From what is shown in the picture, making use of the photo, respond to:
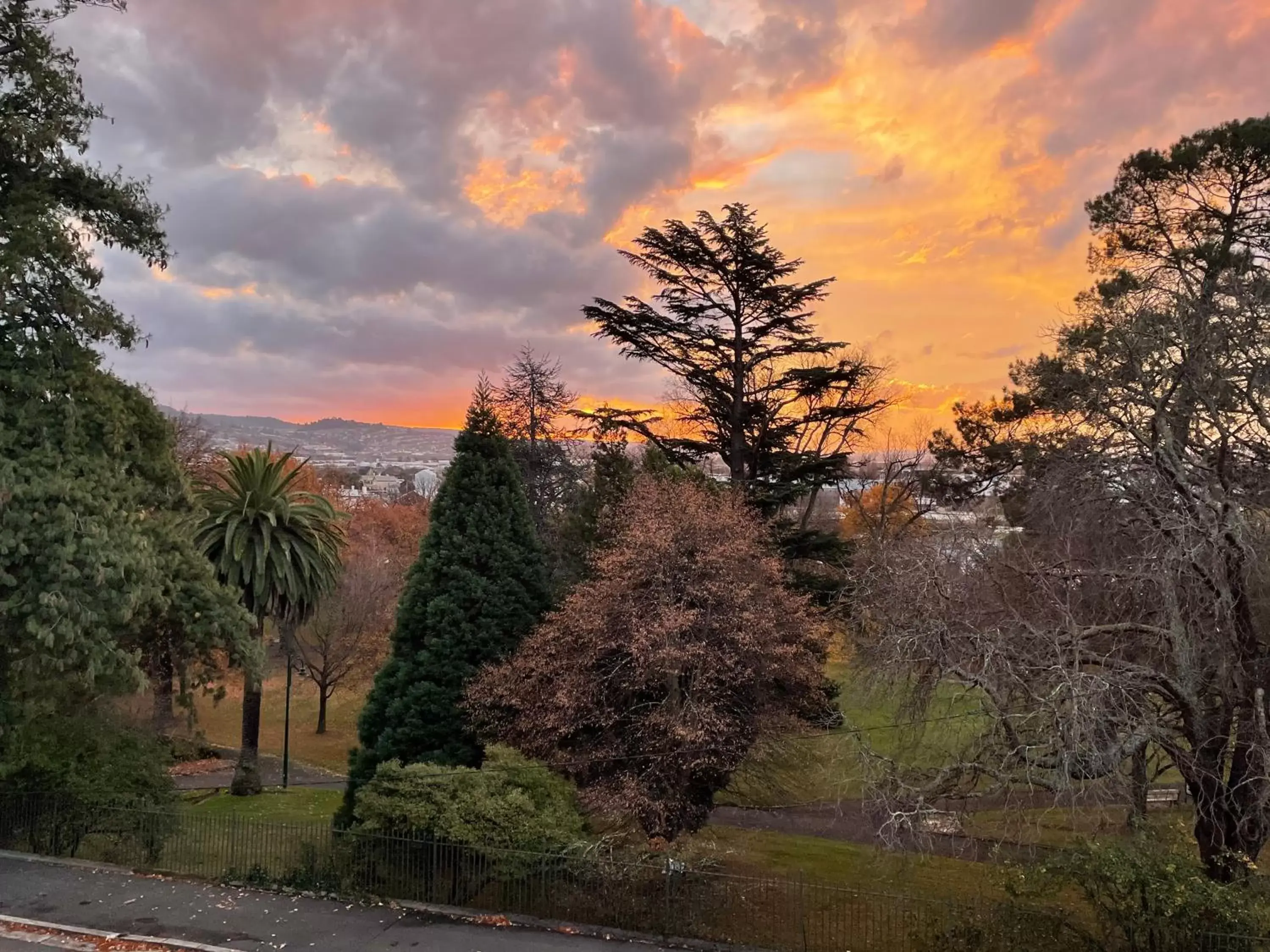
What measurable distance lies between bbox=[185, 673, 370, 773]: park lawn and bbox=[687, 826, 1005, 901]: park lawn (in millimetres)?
15483

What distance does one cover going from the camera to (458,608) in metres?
16.0

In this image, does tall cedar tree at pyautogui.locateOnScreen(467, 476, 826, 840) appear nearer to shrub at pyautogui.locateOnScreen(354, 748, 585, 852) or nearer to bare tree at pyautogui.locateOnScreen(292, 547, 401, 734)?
shrub at pyautogui.locateOnScreen(354, 748, 585, 852)

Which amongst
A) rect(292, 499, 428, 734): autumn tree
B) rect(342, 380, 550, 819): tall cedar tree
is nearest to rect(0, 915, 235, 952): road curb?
rect(342, 380, 550, 819): tall cedar tree

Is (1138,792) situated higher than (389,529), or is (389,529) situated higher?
(389,529)

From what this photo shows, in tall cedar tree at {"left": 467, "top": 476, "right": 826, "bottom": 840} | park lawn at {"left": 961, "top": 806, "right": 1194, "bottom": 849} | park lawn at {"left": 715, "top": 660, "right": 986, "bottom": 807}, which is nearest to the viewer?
park lawn at {"left": 961, "top": 806, "right": 1194, "bottom": 849}

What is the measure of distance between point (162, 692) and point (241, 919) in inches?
662

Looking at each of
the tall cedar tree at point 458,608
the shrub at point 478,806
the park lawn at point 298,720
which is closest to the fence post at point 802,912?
Answer: the shrub at point 478,806

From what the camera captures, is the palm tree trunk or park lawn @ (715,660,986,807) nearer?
park lawn @ (715,660,986,807)

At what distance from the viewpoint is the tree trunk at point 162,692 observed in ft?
51.7

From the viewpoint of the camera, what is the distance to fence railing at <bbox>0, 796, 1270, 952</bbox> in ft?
35.9

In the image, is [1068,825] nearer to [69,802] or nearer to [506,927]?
[506,927]

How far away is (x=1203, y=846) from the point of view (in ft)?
36.6

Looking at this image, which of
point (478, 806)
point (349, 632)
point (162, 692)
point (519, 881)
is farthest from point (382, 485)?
point (519, 881)

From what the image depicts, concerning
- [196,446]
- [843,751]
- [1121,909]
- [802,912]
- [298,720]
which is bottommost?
[298,720]
